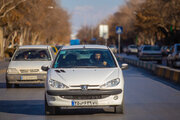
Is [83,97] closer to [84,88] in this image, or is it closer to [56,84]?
[84,88]

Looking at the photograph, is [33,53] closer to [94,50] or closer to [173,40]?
[94,50]

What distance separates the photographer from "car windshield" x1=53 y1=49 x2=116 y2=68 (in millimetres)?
10875

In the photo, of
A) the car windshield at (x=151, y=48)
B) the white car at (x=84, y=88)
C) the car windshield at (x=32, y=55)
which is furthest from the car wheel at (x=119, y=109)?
the car windshield at (x=151, y=48)

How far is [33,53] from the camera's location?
731 inches

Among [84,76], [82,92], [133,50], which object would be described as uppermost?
[84,76]

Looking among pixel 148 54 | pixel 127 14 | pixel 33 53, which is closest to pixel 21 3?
pixel 148 54

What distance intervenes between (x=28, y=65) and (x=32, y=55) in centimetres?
94

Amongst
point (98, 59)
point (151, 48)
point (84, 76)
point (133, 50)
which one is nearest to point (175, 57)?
point (151, 48)

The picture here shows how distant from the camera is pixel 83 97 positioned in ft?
32.2

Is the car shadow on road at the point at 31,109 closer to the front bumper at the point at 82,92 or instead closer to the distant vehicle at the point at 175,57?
the front bumper at the point at 82,92

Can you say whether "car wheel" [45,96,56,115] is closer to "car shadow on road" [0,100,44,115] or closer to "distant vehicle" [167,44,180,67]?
"car shadow on road" [0,100,44,115]

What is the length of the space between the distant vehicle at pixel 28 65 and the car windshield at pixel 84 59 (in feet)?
20.4

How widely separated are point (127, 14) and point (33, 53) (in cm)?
10177

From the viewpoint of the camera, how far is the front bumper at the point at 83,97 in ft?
32.1
